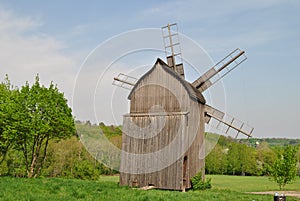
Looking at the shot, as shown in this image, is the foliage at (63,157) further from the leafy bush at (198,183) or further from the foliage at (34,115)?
the leafy bush at (198,183)

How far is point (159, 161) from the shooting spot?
20.2 metres

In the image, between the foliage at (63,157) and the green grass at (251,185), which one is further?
the foliage at (63,157)

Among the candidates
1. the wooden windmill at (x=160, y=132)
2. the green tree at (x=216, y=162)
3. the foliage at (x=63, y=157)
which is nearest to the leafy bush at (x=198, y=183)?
the wooden windmill at (x=160, y=132)

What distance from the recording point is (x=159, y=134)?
2053cm

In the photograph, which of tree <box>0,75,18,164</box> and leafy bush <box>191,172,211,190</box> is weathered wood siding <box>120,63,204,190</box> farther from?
tree <box>0,75,18,164</box>

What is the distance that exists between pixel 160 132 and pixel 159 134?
0.45 feet

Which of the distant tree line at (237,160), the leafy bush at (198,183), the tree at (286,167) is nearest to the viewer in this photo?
the leafy bush at (198,183)

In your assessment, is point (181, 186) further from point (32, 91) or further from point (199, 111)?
point (32, 91)

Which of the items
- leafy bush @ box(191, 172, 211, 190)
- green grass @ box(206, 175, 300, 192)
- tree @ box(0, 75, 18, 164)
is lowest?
green grass @ box(206, 175, 300, 192)

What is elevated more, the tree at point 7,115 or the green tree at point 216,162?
the tree at point 7,115

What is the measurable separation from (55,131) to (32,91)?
12.4 feet

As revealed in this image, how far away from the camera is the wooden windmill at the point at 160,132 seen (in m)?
20.0

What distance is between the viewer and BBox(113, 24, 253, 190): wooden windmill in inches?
787

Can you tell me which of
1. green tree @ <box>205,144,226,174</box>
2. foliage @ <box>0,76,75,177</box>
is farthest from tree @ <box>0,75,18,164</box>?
green tree @ <box>205,144,226,174</box>
